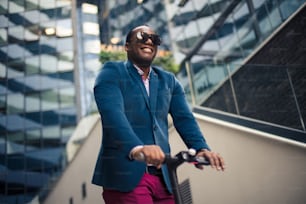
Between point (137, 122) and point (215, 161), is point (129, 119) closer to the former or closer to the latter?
point (137, 122)

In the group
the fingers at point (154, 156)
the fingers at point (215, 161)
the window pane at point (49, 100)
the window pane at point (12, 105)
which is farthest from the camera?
the window pane at point (49, 100)

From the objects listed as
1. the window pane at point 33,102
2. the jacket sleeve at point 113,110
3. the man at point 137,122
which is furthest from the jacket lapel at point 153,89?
the window pane at point 33,102

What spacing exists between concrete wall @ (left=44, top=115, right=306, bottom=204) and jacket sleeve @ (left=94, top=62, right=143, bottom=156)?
1.51 meters

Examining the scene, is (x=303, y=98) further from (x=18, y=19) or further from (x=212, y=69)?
(x=18, y=19)

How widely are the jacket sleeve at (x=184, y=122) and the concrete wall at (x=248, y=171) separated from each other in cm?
119

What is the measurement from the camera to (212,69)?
13.6 feet

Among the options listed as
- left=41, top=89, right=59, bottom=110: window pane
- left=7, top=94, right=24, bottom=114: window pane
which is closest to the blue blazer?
left=7, top=94, right=24, bottom=114: window pane

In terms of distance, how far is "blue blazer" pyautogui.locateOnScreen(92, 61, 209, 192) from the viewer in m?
1.20

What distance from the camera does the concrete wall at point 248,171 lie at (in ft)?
7.47

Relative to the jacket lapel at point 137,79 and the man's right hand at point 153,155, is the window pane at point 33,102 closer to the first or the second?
the jacket lapel at point 137,79

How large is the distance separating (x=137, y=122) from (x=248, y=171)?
1.52 m

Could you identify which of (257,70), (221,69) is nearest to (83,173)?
(221,69)

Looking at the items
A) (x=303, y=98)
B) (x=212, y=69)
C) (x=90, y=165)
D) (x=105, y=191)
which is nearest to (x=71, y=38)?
(x=90, y=165)

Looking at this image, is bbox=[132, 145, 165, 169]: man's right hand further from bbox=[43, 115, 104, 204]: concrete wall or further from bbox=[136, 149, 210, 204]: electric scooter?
bbox=[43, 115, 104, 204]: concrete wall
